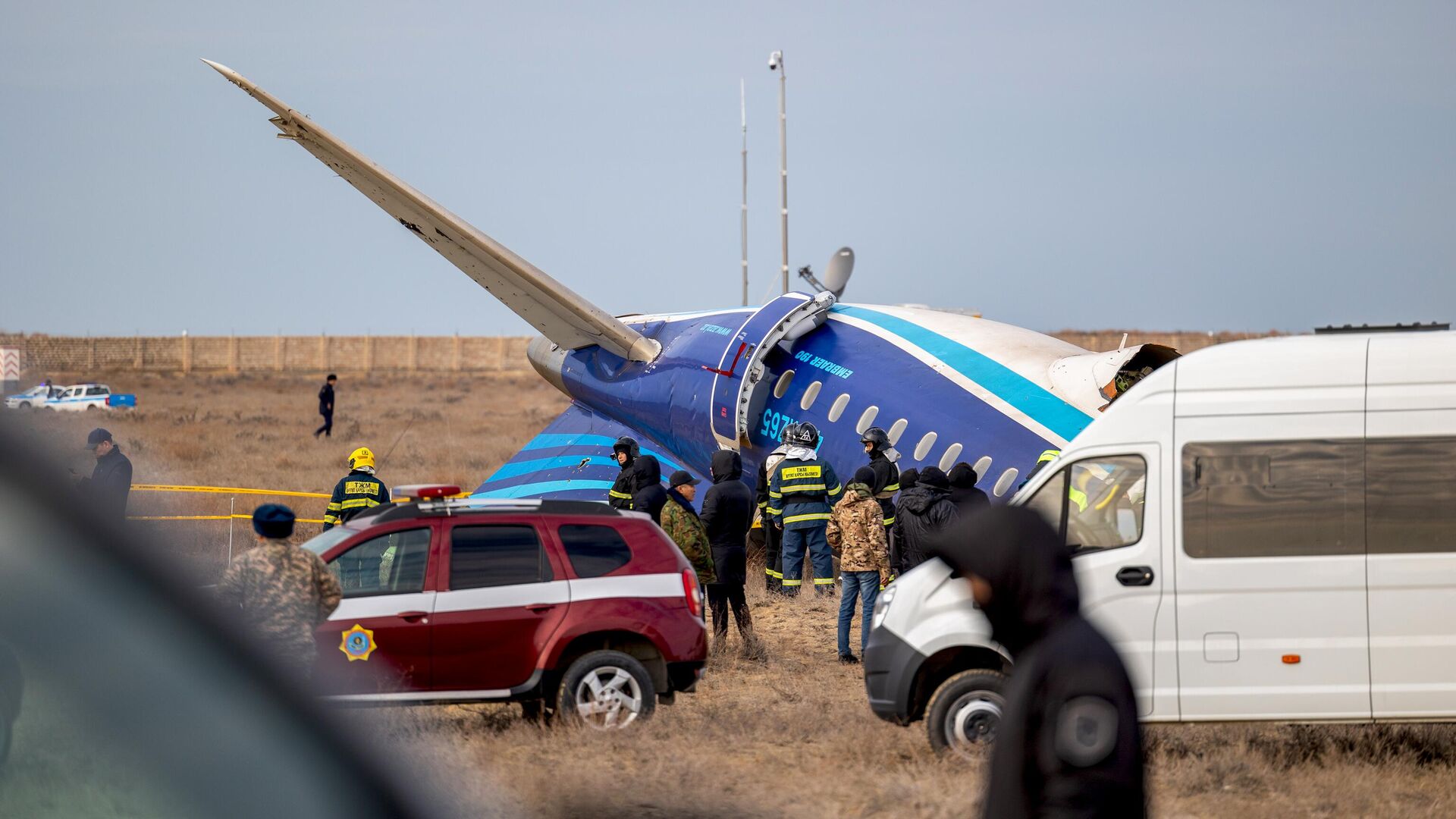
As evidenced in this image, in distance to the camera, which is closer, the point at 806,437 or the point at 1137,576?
the point at 1137,576

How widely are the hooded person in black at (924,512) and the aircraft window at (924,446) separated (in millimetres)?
2281

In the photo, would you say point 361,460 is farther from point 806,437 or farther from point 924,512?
point 924,512

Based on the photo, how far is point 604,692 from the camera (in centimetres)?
930

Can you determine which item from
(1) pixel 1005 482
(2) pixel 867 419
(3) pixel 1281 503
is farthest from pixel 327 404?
(3) pixel 1281 503

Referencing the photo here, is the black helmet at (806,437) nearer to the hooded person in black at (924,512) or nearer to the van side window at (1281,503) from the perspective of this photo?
the hooded person in black at (924,512)

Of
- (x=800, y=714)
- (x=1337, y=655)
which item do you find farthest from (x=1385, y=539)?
(x=800, y=714)

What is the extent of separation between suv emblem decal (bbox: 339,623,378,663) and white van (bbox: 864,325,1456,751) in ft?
10.6

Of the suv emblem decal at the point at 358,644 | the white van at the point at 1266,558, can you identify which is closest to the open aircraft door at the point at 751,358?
the white van at the point at 1266,558

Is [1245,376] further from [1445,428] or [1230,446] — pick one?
[1445,428]

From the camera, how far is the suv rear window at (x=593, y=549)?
9500 mm

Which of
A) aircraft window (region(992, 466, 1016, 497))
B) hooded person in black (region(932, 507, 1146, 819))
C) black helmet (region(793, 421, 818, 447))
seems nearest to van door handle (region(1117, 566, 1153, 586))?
aircraft window (region(992, 466, 1016, 497))

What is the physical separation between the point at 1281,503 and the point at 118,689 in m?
7.66

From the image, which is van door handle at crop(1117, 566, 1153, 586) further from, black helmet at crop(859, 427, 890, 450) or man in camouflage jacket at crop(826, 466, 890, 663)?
black helmet at crop(859, 427, 890, 450)

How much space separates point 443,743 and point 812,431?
6554 millimetres
